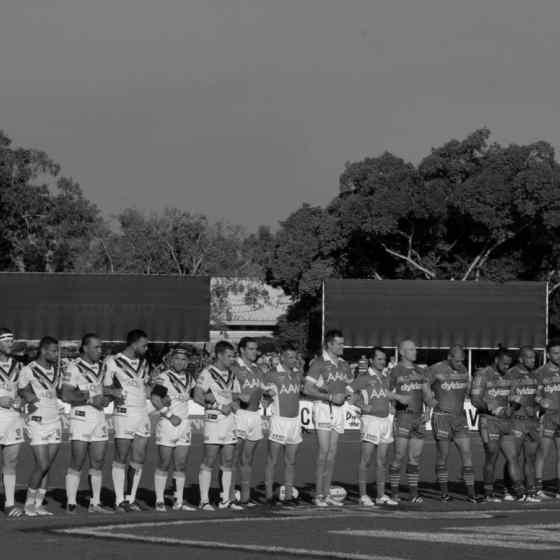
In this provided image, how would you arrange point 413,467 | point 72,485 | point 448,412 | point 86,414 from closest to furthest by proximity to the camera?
1. point 86,414
2. point 72,485
3. point 413,467
4. point 448,412

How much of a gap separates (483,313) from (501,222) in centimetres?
553

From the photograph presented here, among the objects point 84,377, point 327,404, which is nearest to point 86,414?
point 84,377

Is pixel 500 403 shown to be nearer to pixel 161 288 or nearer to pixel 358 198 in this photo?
pixel 161 288

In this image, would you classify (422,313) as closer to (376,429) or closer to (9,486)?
(376,429)

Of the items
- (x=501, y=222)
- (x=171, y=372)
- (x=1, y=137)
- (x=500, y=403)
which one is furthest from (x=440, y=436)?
(x=1, y=137)

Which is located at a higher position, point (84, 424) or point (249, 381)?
point (249, 381)

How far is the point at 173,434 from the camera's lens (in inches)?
650

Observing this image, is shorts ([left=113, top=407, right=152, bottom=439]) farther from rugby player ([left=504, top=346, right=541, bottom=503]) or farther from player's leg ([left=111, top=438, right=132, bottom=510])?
rugby player ([left=504, top=346, right=541, bottom=503])

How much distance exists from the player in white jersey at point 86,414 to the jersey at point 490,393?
5.52 metres

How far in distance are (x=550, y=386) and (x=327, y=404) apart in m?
3.63

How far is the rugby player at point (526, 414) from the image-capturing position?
61.3ft

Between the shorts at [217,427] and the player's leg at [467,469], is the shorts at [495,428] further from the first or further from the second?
the shorts at [217,427]

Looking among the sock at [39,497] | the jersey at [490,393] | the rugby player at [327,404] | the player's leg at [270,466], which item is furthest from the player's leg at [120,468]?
the jersey at [490,393]

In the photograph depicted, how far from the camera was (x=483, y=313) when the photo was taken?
43281 millimetres
